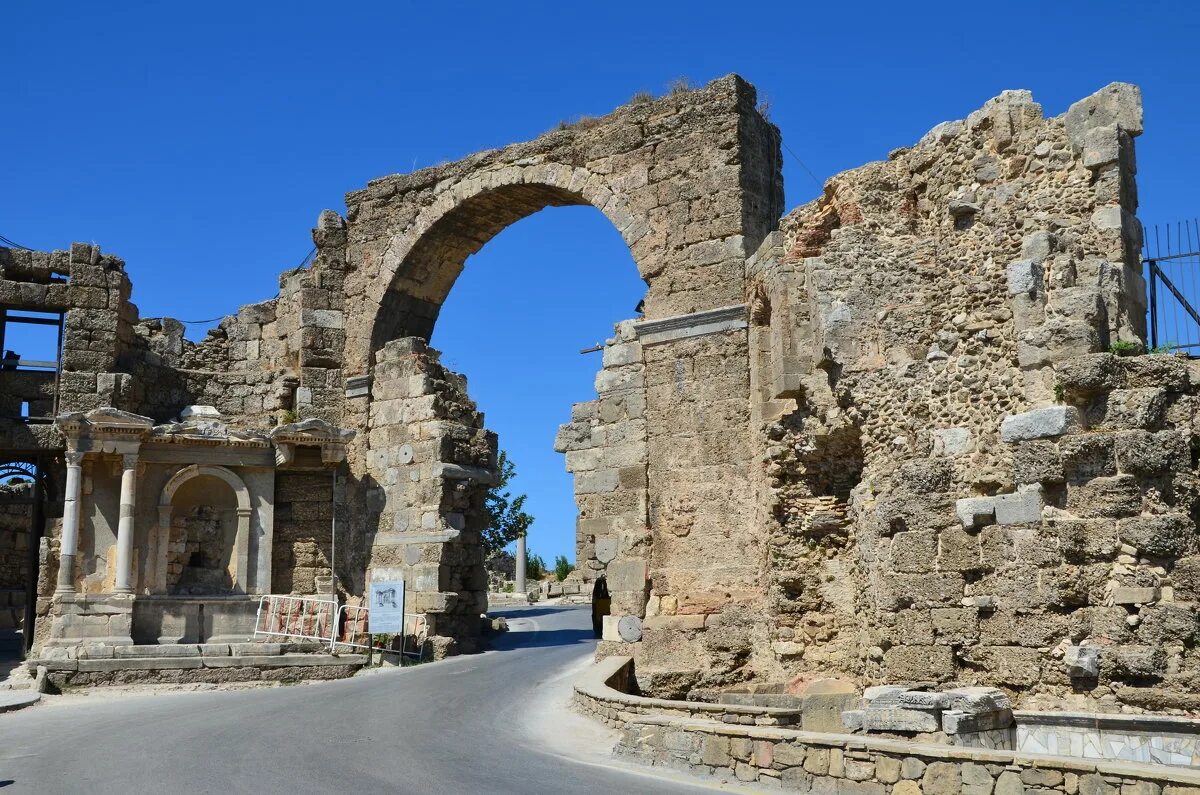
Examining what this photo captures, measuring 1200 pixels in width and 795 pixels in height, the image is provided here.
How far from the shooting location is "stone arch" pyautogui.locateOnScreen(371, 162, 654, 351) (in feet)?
48.9

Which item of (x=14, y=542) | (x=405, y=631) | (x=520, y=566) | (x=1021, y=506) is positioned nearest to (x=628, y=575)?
(x=405, y=631)

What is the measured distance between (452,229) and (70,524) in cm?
614

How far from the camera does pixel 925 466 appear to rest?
324 inches

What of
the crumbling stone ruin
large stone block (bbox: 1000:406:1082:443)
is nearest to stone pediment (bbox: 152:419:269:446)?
the crumbling stone ruin

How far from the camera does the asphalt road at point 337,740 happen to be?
7246mm

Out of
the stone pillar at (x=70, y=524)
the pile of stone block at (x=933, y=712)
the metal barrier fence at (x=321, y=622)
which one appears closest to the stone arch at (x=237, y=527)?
the metal barrier fence at (x=321, y=622)

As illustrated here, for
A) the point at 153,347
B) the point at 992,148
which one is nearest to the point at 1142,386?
the point at 992,148

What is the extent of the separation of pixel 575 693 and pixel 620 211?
5960mm

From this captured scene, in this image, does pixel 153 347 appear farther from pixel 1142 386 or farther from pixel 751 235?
pixel 1142 386

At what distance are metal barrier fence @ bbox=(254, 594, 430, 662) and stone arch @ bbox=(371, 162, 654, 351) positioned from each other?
3648 mm

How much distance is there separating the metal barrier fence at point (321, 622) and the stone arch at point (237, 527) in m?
0.51

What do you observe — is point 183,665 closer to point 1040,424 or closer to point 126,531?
point 126,531

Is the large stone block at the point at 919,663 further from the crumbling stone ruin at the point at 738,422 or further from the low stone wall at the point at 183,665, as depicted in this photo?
the low stone wall at the point at 183,665

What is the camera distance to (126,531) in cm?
1437
